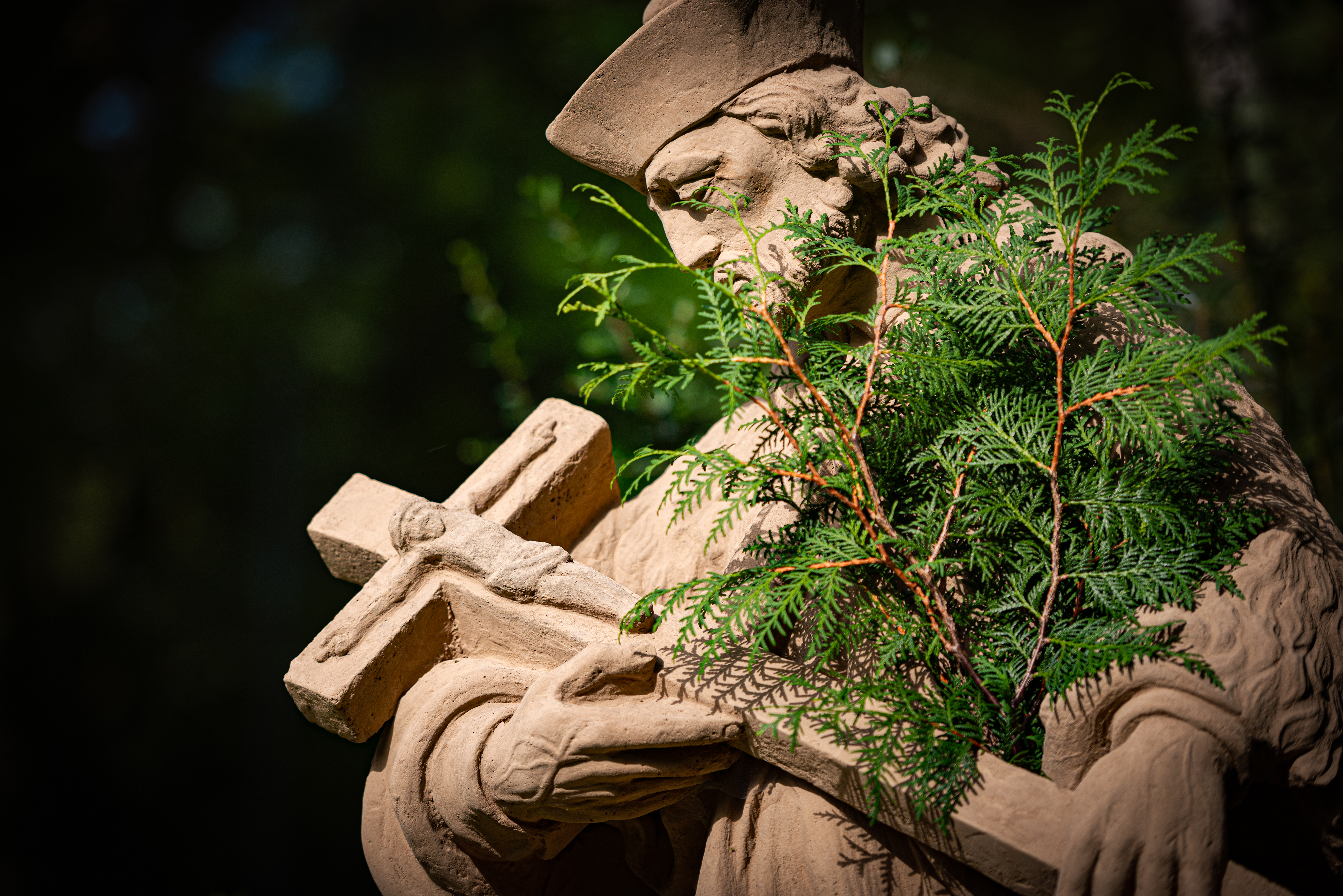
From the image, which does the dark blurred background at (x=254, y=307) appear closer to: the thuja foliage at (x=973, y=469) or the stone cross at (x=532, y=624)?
the stone cross at (x=532, y=624)

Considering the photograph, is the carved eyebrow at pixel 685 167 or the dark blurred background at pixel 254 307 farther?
the dark blurred background at pixel 254 307

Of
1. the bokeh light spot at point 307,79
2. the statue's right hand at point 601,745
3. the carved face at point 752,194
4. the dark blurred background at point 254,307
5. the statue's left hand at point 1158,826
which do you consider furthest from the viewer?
the bokeh light spot at point 307,79

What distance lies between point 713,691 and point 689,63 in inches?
31.0

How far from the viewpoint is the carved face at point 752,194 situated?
3.92 ft

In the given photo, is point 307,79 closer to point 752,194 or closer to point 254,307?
point 254,307

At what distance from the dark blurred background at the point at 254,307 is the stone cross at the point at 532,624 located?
2.86ft

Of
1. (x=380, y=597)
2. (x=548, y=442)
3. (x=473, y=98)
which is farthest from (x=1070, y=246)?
(x=473, y=98)

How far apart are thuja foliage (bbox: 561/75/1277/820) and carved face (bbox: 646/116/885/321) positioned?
7 centimetres

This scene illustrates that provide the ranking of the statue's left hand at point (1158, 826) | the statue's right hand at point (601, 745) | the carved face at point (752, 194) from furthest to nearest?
1. the carved face at point (752, 194)
2. the statue's right hand at point (601, 745)
3. the statue's left hand at point (1158, 826)

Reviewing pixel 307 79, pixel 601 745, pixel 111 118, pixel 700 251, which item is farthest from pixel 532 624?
pixel 111 118

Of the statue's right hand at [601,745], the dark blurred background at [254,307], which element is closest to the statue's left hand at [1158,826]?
the statue's right hand at [601,745]

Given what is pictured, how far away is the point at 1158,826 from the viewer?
2.78ft

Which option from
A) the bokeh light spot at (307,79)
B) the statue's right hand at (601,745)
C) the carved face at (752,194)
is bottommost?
the statue's right hand at (601,745)

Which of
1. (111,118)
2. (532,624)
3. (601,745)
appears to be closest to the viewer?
(601,745)
